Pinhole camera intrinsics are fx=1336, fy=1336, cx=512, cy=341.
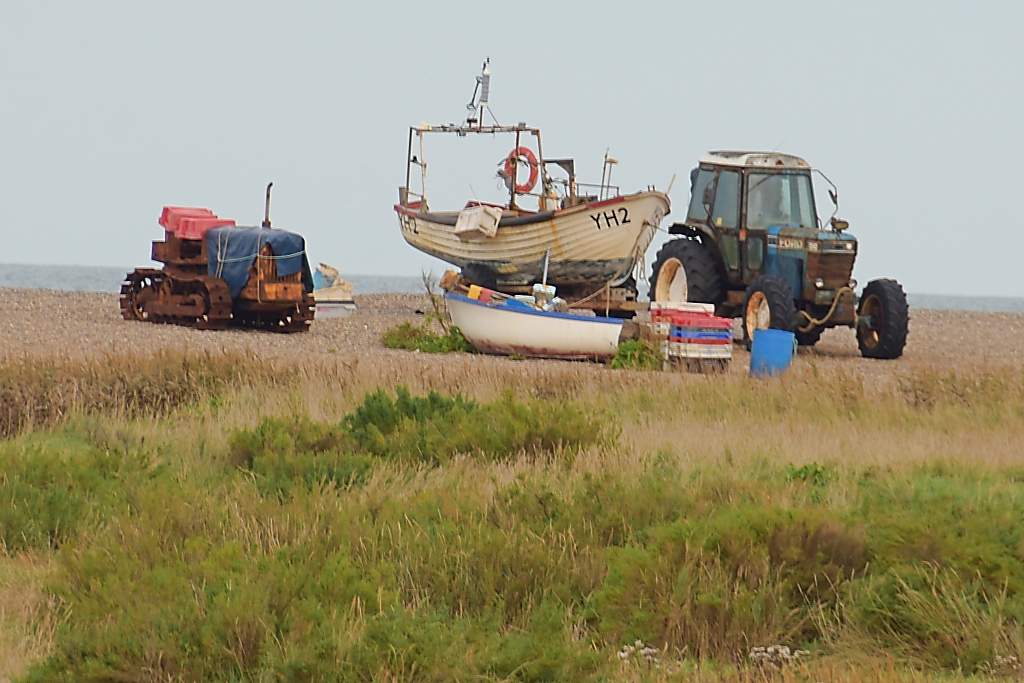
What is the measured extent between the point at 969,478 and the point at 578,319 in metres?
8.25

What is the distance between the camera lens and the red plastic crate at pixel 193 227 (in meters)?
20.0

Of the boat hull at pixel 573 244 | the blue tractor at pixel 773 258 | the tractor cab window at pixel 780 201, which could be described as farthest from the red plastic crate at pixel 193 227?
the tractor cab window at pixel 780 201

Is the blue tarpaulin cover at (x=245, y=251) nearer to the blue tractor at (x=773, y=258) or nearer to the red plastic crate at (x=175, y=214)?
the red plastic crate at (x=175, y=214)

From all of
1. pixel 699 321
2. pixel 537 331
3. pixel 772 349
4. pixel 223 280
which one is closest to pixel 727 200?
pixel 537 331

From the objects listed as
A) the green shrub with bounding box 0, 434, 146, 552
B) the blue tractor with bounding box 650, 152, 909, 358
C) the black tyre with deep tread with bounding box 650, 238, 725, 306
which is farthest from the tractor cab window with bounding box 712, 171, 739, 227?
the green shrub with bounding box 0, 434, 146, 552

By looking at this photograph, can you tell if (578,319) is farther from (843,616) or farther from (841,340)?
(843,616)

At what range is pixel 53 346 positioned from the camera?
48.3 ft

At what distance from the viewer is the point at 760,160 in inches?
698

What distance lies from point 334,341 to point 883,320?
721 centimetres

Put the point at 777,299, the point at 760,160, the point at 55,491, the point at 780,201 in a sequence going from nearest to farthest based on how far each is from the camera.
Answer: the point at 55,491
the point at 777,299
the point at 760,160
the point at 780,201

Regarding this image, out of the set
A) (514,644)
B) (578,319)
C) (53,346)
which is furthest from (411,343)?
(514,644)

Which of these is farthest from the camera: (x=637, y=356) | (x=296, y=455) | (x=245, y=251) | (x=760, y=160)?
(x=245, y=251)

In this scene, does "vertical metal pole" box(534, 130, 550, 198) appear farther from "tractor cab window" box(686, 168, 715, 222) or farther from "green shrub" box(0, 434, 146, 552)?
"green shrub" box(0, 434, 146, 552)

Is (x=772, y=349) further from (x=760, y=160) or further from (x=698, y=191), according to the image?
(x=698, y=191)
